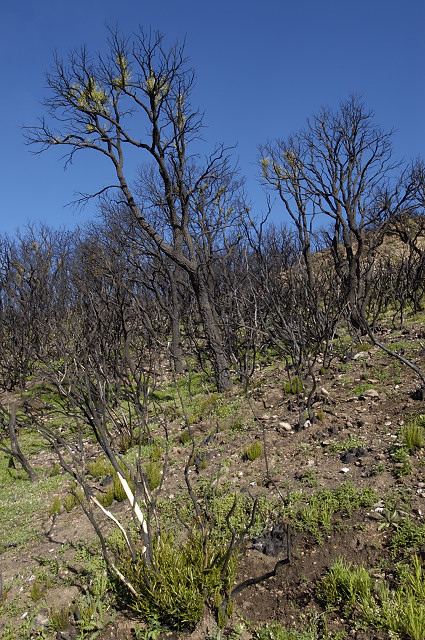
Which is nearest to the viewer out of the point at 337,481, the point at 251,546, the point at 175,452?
the point at 251,546

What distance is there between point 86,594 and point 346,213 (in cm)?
1221

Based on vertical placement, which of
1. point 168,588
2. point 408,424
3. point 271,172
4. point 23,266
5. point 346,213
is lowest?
point 168,588

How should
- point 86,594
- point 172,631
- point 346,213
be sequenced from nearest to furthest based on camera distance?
point 172,631
point 86,594
point 346,213

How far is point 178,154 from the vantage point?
1114 cm

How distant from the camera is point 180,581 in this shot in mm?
3066

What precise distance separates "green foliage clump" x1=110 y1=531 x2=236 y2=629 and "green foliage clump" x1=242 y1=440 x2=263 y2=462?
→ 1782 mm

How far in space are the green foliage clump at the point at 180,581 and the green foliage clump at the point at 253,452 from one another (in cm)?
178

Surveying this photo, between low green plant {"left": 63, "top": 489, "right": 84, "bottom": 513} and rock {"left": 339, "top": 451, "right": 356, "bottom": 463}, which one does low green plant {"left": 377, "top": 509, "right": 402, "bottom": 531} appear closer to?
rock {"left": 339, "top": 451, "right": 356, "bottom": 463}

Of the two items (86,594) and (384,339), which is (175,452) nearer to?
(86,594)

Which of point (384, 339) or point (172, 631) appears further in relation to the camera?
point (384, 339)

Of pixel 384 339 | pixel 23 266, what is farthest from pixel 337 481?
pixel 23 266

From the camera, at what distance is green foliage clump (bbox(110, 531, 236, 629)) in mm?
2957

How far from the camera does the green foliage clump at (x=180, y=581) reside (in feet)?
9.70

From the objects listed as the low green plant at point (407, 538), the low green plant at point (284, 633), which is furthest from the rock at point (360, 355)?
the low green plant at point (284, 633)
